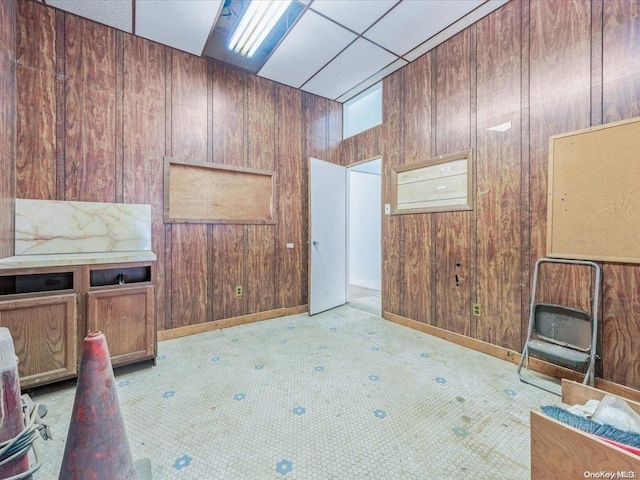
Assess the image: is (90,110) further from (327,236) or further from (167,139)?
(327,236)

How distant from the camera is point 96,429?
1084mm

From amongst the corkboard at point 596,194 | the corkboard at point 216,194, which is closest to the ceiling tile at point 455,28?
the corkboard at point 596,194

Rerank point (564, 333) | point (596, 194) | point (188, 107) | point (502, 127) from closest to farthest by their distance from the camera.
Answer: point (596, 194) < point (564, 333) < point (502, 127) < point (188, 107)

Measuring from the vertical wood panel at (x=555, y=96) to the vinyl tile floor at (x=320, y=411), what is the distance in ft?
2.69

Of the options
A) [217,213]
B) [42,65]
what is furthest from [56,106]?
[217,213]

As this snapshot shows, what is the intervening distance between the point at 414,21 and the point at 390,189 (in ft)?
5.43

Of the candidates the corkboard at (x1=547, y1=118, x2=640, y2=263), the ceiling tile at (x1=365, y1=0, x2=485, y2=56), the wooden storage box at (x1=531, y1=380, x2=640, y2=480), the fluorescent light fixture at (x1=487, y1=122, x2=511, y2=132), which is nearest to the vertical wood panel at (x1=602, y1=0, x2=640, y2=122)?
the corkboard at (x1=547, y1=118, x2=640, y2=263)

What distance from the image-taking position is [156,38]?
2816mm

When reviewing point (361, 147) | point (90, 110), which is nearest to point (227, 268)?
point (90, 110)

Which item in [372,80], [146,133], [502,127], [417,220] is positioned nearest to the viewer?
[502,127]

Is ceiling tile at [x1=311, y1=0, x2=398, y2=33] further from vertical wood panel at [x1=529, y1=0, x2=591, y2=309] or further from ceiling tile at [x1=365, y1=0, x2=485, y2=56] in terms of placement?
vertical wood panel at [x1=529, y1=0, x2=591, y2=309]

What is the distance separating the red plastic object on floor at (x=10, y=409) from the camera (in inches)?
31.1

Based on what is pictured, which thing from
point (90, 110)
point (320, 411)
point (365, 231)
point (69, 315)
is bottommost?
point (320, 411)

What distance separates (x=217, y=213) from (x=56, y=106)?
1.62m
